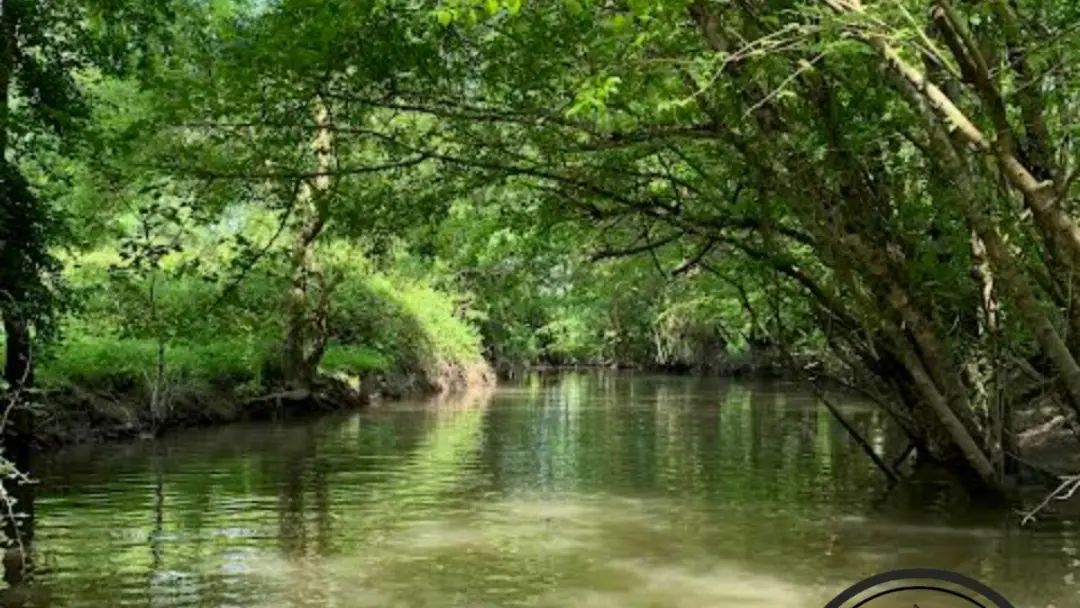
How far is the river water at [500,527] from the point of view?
7.67 metres

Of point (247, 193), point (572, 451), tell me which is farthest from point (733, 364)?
point (247, 193)

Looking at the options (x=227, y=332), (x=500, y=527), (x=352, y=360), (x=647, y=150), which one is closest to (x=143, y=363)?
(x=227, y=332)

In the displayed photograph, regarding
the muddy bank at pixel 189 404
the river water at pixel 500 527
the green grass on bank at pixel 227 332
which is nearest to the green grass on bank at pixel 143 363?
the green grass on bank at pixel 227 332

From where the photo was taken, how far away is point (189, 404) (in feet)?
64.2

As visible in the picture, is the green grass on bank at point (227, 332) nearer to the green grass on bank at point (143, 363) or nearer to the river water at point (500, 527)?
the green grass on bank at point (143, 363)

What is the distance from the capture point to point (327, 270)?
25.0m

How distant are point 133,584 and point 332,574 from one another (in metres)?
1.36

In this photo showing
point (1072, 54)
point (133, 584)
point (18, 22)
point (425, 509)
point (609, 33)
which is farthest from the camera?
point (18, 22)

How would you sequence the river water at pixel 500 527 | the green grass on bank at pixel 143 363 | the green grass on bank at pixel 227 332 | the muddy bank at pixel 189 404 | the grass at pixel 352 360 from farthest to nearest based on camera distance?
the grass at pixel 352 360 < the green grass on bank at pixel 143 363 < the muddy bank at pixel 189 404 < the green grass on bank at pixel 227 332 < the river water at pixel 500 527

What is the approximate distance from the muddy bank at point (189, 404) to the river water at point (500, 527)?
59cm

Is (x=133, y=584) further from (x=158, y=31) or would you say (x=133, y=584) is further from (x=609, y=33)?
(x=158, y=31)

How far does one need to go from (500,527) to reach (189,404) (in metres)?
11.2

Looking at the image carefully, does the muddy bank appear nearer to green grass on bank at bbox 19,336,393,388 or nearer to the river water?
green grass on bank at bbox 19,336,393,388

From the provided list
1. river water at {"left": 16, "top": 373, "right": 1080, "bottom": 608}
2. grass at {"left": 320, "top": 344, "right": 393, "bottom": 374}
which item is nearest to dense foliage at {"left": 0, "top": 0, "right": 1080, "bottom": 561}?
river water at {"left": 16, "top": 373, "right": 1080, "bottom": 608}
